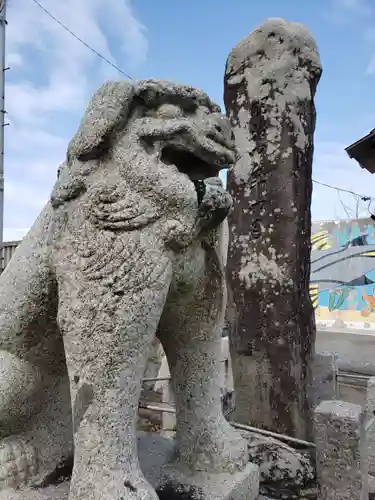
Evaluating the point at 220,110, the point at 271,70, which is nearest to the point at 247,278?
the point at 271,70

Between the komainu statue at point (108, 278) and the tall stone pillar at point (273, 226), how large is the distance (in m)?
1.58

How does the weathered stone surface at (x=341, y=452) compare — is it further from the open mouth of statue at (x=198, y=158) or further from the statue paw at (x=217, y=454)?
the open mouth of statue at (x=198, y=158)

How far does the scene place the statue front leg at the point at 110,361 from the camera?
1069 millimetres

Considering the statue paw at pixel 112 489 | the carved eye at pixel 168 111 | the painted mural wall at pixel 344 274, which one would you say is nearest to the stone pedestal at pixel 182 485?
the statue paw at pixel 112 489

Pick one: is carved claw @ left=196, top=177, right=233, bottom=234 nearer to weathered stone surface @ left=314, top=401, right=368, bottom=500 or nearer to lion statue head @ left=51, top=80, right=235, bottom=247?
lion statue head @ left=51, top=80, right=235, bottom=247

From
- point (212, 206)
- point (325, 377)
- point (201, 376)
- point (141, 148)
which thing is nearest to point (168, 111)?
point (141, 148)

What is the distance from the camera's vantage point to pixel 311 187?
3135 millimetres

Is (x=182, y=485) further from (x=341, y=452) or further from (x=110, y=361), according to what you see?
(x=341, y=452)

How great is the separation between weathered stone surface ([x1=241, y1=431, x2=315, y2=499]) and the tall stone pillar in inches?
9.2

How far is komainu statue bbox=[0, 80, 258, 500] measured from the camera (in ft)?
3.59

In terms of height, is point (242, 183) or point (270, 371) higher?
point (242, 183)

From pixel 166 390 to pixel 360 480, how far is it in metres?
2.31

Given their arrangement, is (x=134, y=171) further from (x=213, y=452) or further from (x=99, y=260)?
(x=213, y=452)

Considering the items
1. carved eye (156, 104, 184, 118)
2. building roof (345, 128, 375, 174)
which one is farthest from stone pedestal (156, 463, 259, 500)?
building roof (345, 128, 375, 174)
